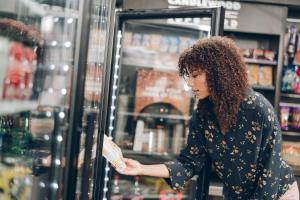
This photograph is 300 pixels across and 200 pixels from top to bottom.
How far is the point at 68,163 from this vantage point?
1283 mm

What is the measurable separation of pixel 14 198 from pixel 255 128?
45.7 inches

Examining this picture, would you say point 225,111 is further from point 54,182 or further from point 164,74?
point 164,74

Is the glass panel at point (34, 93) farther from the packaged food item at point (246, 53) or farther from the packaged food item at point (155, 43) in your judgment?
the packaged food item at point (246, 53)

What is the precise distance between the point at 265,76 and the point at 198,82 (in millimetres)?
2698

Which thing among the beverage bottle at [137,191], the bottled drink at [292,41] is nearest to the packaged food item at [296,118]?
the bottled drink at [292,41]

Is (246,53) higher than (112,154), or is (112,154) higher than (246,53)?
(246,53)

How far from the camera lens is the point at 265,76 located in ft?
15.4

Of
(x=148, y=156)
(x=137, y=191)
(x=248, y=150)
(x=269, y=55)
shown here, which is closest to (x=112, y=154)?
(x=248, y=150)

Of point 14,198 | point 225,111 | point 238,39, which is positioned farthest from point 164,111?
point 14,198

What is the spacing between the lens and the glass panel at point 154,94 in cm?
451

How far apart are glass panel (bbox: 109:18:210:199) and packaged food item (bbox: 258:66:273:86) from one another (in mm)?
777

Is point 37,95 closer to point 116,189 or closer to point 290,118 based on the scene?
point 116,189

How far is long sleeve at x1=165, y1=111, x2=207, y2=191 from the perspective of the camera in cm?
242

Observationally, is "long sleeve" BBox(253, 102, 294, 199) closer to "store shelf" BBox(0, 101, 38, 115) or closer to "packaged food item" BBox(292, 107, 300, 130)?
"store shelf" BBox(0, 101, 38, 115)
